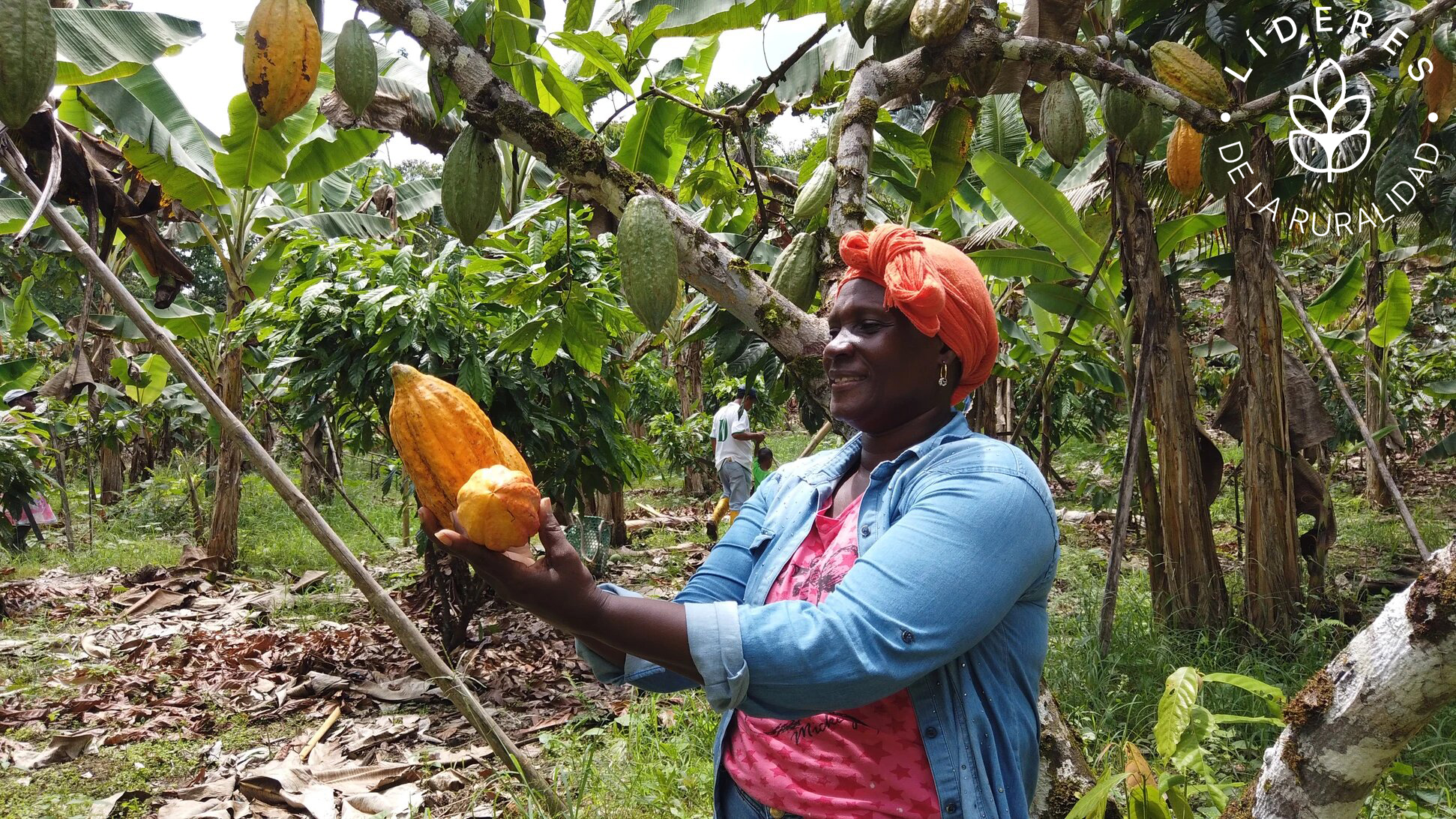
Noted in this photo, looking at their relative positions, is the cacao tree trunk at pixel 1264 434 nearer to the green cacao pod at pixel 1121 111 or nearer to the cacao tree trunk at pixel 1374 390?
the green cacao pod at pixel 1121 111

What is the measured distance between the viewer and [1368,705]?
118 centimetres

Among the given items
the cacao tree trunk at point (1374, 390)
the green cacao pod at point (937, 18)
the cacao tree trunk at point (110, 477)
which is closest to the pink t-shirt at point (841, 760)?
the green cacao pod at point (937, 18)

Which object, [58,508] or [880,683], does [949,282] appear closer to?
[880,683]

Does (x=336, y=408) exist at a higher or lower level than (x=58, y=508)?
higher

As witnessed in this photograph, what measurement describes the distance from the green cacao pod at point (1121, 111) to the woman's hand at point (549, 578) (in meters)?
1.53

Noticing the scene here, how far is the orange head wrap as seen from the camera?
1.21 meters

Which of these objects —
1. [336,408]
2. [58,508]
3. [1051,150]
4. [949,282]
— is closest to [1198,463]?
[1051,150]

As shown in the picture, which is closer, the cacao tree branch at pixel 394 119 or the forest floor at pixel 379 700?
the cacao tree branch at pixel 394 119

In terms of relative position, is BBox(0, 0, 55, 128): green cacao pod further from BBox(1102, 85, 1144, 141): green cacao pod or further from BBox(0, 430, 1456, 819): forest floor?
BBox(0, 430, 1456, 819): forest floor

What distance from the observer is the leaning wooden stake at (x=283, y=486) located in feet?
5.28

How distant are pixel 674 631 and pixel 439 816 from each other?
2.40 m

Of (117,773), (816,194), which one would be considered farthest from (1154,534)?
(117,773)

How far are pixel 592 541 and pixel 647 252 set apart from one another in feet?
12.5

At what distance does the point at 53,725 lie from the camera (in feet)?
12.8
